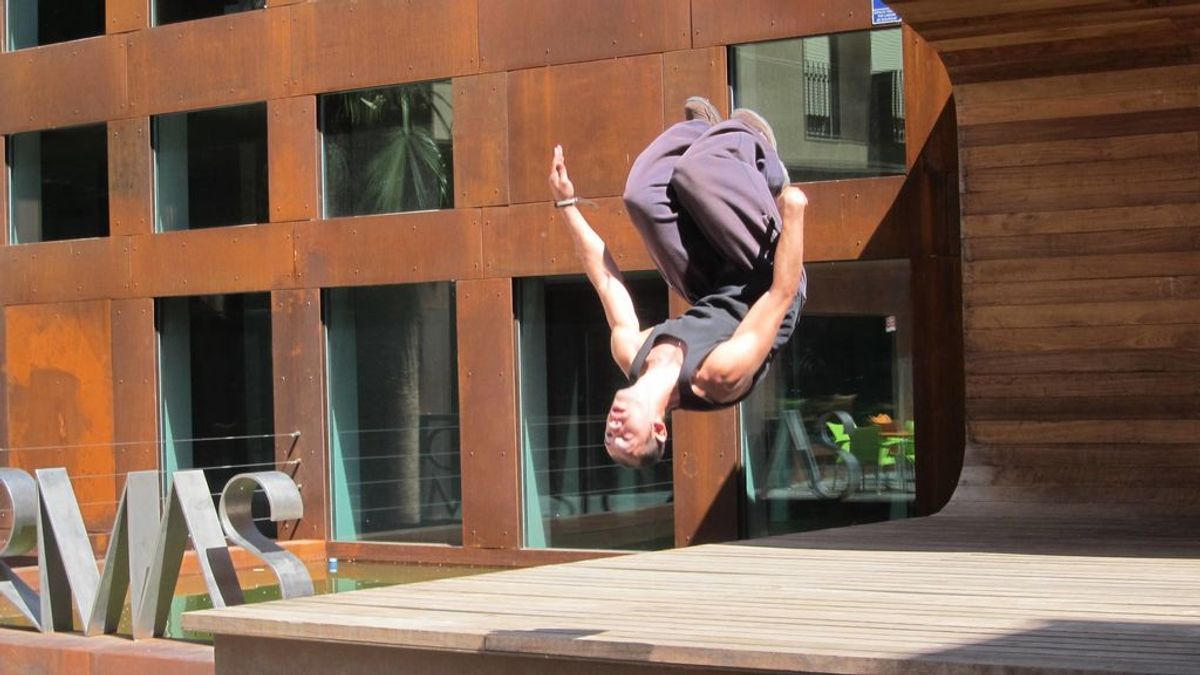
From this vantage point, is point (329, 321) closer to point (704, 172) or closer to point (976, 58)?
point (976, 58)

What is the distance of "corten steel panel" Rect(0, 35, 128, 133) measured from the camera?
15.5 meters

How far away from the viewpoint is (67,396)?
15.6m

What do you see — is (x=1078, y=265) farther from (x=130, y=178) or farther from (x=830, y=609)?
(x=130, y=178)

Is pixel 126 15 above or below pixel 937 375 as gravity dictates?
above

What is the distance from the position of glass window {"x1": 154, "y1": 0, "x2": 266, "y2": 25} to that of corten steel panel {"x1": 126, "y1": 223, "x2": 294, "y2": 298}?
1.92 m

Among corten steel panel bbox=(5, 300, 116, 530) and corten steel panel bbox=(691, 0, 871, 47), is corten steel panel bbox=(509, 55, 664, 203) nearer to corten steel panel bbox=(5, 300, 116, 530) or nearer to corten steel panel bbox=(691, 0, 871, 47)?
corten steel panel bbox=(691, 0, 871, 47)

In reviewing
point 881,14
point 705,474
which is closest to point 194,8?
point 705,474

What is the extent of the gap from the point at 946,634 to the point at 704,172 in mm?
2102

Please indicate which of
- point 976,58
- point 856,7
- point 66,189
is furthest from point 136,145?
point 976,58

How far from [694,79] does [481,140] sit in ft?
6.32

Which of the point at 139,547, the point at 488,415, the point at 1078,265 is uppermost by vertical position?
the point at 1078,265

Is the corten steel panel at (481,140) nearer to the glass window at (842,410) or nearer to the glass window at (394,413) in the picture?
the glass window at (394,413)

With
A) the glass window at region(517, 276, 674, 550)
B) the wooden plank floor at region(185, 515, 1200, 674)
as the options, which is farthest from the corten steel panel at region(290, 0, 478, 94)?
the wooden plank floor at region(185, 515, 1200, 674)

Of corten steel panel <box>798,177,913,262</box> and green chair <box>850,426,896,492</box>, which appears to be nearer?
corten steel panel <box>798,177,913,262</box>
